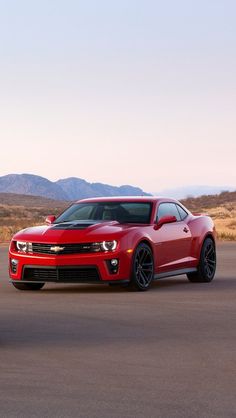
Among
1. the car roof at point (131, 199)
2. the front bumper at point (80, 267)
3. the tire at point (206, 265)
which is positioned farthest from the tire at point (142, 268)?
the tire at point (206, 265)

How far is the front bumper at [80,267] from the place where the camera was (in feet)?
56.3

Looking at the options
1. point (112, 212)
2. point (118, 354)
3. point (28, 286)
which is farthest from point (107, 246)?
point (118, 354)

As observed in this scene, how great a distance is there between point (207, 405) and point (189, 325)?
5.02 meters

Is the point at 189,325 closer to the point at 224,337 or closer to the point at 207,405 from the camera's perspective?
the point at 224,337

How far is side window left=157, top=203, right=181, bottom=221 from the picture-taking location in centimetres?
1879

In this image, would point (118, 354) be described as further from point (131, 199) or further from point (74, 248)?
point (131, 199)

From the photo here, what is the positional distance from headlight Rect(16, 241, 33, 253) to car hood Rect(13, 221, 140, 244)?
64 millimetres

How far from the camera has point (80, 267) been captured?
17.2m

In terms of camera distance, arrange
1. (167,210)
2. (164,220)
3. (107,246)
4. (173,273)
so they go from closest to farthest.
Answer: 1. (107,246)
2. (164,220)
3. (173,273)
4. (167,210)

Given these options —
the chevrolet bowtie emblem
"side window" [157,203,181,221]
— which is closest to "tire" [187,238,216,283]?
"side window" [157,203,181,221]

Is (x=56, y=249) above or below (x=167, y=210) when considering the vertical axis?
below

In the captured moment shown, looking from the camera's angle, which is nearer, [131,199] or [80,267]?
[80,267]

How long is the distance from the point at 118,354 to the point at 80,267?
6800mm

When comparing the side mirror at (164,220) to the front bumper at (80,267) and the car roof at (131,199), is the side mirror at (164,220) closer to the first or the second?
the car roof at (131,199)
